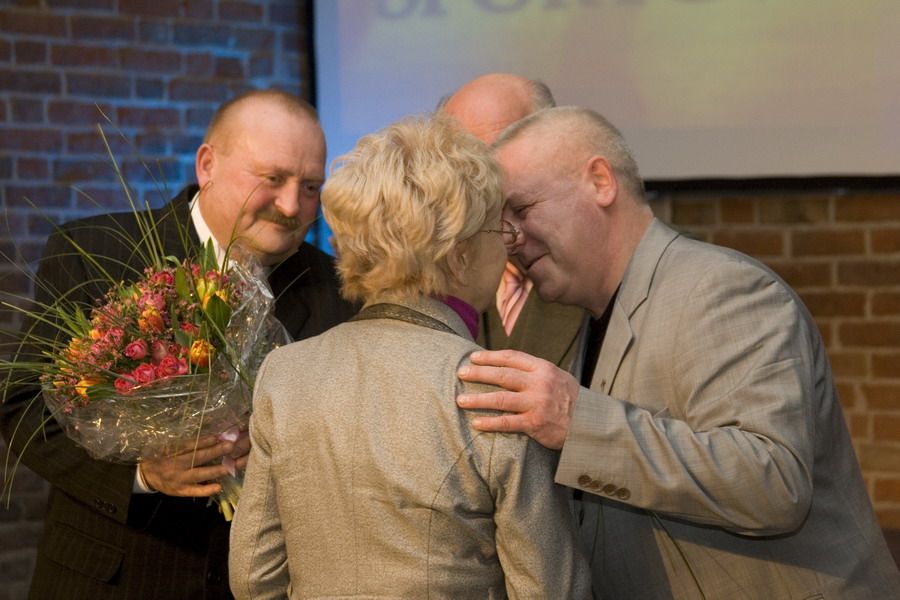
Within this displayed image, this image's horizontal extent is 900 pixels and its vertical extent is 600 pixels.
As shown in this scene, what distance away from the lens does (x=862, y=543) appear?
2.04 metres

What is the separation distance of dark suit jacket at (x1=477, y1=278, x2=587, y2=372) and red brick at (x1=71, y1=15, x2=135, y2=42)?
200 centimetres

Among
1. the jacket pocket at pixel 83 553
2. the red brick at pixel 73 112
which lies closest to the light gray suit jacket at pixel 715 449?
the jacket pocket at pixel 83 553

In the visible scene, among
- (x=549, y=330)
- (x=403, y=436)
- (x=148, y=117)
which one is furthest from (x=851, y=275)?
(x=403, y=436)

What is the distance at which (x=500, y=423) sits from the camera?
162 centimetres

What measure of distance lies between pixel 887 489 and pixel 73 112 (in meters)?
3.14

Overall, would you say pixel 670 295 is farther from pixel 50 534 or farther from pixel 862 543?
pixel 50 534

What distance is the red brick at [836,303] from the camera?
408 cm

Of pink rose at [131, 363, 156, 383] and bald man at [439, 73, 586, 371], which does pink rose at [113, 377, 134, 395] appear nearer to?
pink rose at [131, 363, 156, 383]

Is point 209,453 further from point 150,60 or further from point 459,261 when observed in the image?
point 150,60

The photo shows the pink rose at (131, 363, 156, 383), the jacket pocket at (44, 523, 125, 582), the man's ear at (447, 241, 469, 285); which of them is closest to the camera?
the man's ear at (447, 241, 469, 285)

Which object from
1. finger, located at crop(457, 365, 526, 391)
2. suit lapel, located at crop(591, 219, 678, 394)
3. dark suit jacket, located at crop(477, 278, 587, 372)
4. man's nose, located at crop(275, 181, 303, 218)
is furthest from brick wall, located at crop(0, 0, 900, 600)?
finger, located at crop(457, 365, 526, 391)

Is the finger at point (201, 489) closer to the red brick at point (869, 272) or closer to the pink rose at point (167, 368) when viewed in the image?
the pink rose at point (167, 368)

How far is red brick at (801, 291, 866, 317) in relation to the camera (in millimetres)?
4078

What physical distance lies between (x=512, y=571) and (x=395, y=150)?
630 mm
